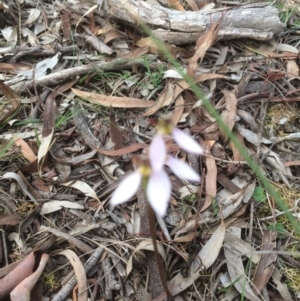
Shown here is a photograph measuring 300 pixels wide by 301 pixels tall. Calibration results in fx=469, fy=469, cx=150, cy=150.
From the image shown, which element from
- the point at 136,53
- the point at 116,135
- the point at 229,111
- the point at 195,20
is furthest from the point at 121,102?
the point at 195,20

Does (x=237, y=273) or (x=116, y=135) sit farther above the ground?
(x=116, y=135)

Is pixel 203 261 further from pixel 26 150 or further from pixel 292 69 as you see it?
pixel 292 69

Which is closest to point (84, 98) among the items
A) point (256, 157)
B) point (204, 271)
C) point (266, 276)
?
point (256, 157)

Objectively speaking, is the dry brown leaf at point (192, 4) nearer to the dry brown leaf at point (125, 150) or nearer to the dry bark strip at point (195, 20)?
the dry bark strip at point (195, 20)

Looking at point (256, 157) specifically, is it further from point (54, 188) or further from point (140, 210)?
point (54, 188)

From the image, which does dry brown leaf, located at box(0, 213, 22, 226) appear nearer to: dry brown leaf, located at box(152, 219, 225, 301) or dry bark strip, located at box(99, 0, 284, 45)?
dry brown leaf, located at box(152, 219, 225, 301)
